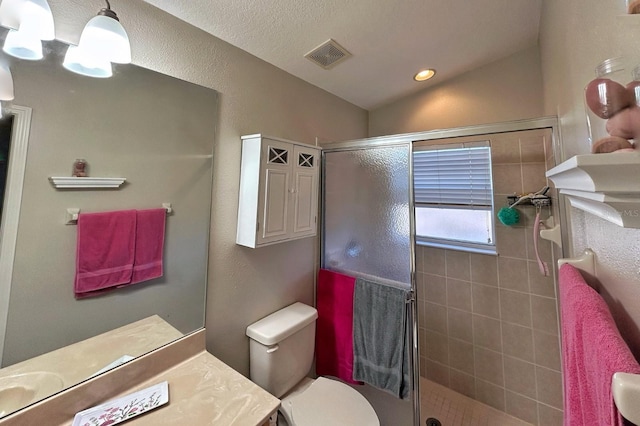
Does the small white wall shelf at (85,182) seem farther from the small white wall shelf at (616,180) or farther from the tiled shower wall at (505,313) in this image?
the tiled shower wall at (505,313)

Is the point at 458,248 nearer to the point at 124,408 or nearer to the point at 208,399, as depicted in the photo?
the point at 208,399

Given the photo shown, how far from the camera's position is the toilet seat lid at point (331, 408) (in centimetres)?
124

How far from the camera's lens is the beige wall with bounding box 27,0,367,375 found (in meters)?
1.04

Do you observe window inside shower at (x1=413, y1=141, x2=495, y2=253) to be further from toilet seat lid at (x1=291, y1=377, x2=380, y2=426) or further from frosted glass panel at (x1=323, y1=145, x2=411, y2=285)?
toilet seat lid at (x1=291, y1=377, x2=380, y2=426)

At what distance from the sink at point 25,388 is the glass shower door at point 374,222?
1410 millimetres

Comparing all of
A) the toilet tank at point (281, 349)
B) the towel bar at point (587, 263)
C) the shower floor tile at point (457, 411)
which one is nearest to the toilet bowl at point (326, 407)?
the toilet tank at point (281, 349)

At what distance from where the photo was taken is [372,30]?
1316 mm

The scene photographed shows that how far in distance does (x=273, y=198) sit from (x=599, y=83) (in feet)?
4.00

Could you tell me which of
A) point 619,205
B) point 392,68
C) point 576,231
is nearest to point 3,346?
point 619,205

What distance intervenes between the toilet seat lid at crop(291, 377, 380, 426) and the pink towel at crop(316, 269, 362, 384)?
0.21 metres

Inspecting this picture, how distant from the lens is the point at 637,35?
1.33 feet

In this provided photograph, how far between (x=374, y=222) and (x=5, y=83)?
1.68m

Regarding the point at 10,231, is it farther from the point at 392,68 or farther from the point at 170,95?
the point at 392,68

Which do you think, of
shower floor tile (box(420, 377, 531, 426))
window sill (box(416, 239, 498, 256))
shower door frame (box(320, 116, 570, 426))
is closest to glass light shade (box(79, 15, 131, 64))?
shower door frame (box(320, 116, 570, 426))
